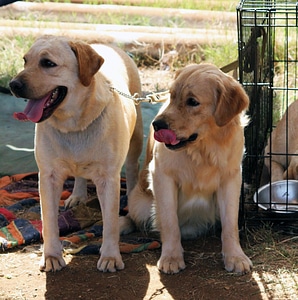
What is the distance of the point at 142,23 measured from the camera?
9523 millimetres

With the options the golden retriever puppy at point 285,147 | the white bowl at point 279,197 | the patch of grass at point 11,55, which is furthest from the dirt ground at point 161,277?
the patch of grass at point 11,55

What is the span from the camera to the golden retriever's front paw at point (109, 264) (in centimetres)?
427

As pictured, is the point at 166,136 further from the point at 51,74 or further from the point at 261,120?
the point at 261,120

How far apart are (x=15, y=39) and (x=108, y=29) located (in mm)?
1220

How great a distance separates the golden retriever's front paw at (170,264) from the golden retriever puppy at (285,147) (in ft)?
4.87

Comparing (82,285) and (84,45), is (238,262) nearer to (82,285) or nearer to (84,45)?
(82,285)

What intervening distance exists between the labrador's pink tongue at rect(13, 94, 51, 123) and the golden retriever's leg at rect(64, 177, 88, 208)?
1.48 meters

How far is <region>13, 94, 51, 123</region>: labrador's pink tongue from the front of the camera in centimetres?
400

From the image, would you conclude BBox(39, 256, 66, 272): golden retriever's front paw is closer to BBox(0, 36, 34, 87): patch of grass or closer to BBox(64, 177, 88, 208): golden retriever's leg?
BBox(64, 177, 88, 208): golden retriever's leg

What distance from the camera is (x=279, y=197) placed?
203 inches

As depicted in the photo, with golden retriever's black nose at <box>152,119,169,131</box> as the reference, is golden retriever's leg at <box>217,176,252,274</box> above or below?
below

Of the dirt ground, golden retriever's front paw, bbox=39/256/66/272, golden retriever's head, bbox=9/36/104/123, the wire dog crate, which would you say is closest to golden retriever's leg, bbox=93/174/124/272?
the dirt ground

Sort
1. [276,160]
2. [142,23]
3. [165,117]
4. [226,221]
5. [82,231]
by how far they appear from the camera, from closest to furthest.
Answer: [165,117], [226,221], [82,231], [276,160], [142,23]

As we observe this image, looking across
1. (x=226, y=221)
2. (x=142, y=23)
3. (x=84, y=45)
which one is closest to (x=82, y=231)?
(x=226, y=221)
